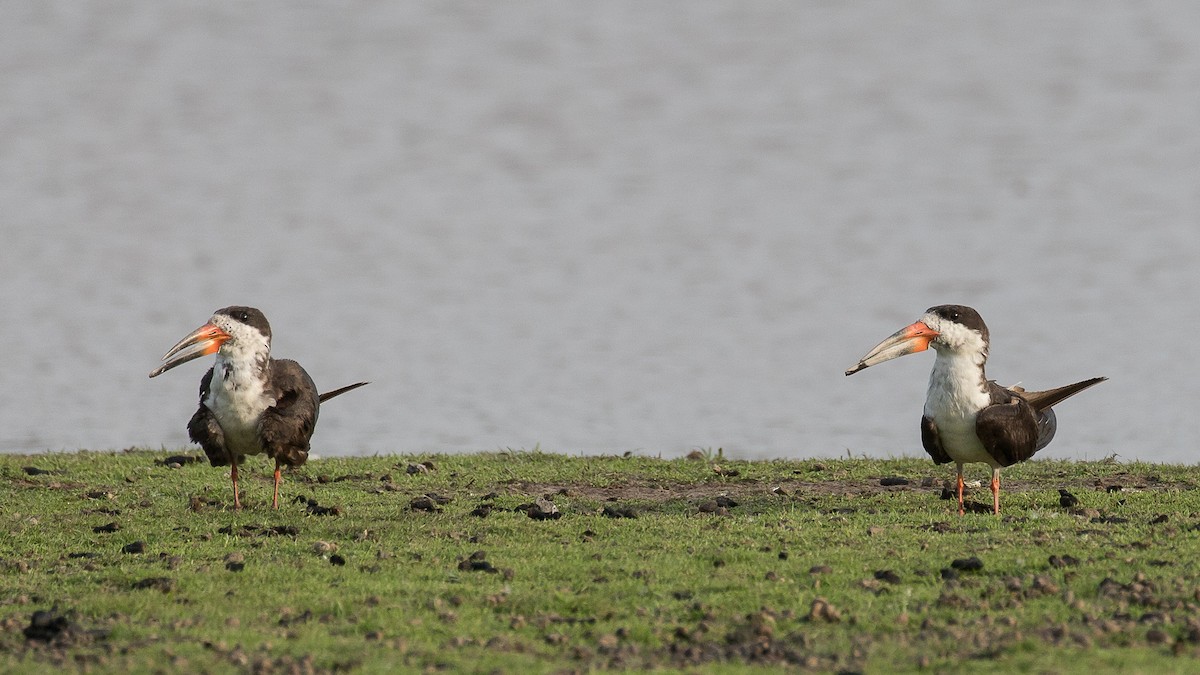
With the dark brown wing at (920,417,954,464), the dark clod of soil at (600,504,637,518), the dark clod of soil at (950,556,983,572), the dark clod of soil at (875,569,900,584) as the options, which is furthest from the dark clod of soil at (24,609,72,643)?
the dark brown wing at (920,417,954,464)

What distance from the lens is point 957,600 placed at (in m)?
10.1

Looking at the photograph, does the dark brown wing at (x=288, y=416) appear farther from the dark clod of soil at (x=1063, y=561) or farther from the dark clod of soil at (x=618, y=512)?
the dark clod of soil at (x=1063, y=561)

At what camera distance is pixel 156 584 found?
1081 cm

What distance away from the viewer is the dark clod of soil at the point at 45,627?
9.59m

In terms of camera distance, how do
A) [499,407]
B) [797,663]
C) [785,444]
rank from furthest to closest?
[499,407], [785,444], [797,663]

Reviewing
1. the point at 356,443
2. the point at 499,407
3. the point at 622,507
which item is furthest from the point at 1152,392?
the point at 622,507

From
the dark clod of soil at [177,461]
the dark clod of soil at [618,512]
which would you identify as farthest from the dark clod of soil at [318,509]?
the dark clod of soil at [177,461]

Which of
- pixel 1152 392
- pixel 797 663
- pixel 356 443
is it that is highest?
pixel 1152 392

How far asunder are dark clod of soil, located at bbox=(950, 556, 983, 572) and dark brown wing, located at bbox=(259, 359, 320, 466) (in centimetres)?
626

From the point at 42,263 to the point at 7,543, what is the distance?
86.8 feet

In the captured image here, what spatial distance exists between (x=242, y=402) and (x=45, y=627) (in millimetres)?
4760

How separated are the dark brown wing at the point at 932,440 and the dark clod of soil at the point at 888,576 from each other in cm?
272

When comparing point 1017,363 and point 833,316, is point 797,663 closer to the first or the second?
point 1017,363

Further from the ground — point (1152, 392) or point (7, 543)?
point (1152, 392)
